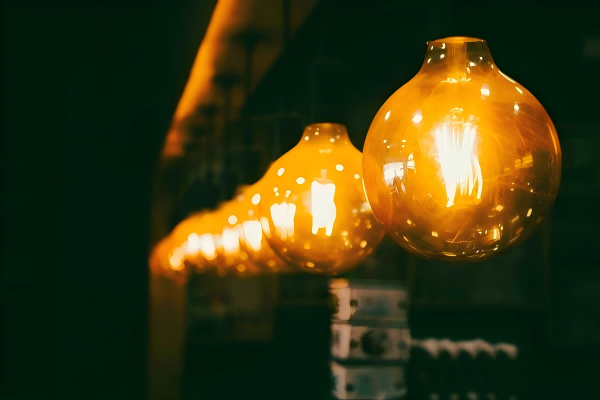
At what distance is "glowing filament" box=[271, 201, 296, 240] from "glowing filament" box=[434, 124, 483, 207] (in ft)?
1.22

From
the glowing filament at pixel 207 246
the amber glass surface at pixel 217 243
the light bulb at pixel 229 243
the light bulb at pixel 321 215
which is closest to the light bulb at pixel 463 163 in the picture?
the light bulb at pixel 321 215

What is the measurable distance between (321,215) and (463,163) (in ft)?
1.20

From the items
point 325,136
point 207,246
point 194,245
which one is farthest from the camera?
point 194,245

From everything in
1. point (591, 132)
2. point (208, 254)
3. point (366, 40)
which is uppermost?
point (366, 40)

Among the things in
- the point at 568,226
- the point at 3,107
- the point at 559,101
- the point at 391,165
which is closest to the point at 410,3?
the point at 559,101

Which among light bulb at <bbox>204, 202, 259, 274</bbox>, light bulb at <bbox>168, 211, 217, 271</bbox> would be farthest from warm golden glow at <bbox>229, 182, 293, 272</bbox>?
light bulb at <bbox>168, 211, 217, 271</bbox>

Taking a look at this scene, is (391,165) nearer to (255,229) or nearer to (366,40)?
(255,229)

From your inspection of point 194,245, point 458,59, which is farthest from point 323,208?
point 194,245

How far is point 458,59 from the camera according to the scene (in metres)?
0.73

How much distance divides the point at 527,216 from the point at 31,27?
15.1 feet

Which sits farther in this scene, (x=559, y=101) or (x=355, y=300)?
(x=355, y=300)

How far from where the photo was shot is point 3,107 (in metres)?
5.32

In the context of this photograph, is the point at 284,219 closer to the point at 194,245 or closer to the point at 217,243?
the point at 217,243

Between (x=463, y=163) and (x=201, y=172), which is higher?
(x=201, y=172)
